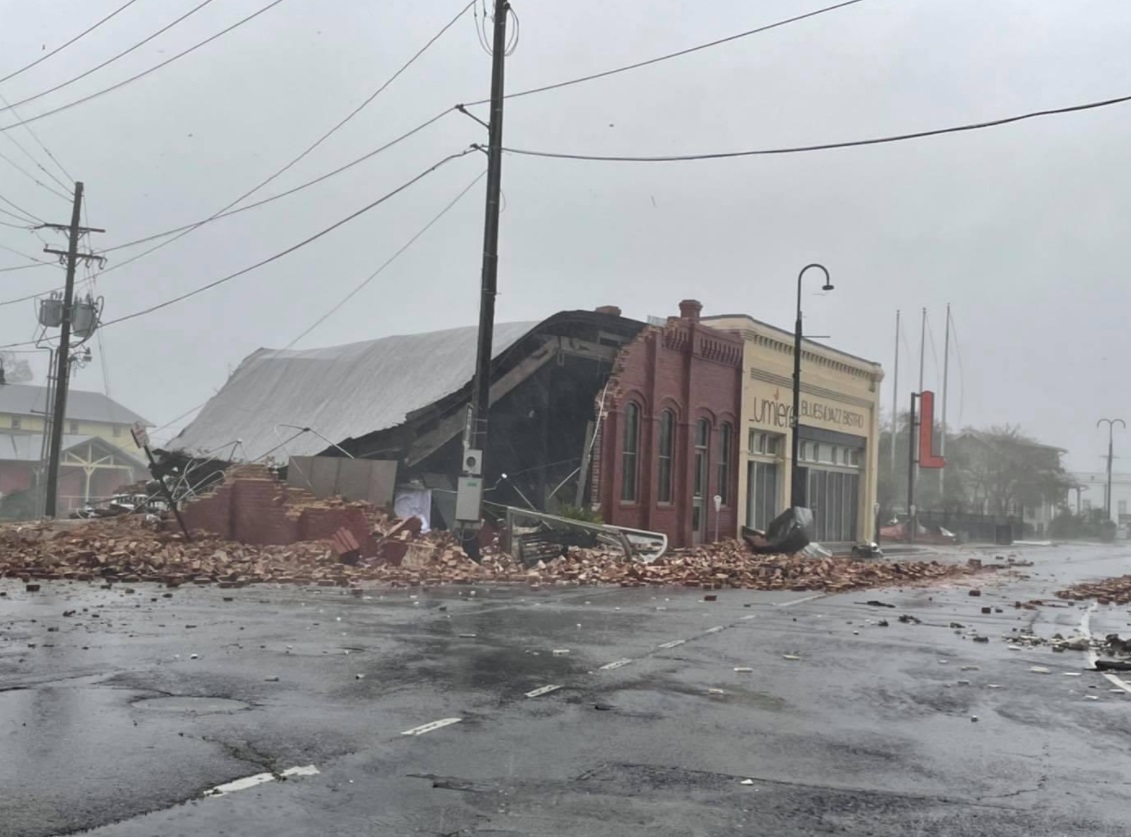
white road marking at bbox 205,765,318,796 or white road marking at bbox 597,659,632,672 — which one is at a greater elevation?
white road marking at bbox 597,659,632,672

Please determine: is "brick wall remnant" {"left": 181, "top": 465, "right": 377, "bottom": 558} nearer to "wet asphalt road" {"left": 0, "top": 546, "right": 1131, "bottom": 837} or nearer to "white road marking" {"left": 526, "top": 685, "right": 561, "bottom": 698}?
"wet asphalt road" {"left": 0, "top": 546, "right": 1131, "bottom": 837}

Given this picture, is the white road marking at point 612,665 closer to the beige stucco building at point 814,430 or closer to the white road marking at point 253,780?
the white road marking at point 253,780

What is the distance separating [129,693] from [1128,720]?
7.11 m

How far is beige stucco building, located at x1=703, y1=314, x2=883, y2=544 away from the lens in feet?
121

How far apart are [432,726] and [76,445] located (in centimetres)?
7640

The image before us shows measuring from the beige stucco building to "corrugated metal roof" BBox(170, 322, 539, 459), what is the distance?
1041cm

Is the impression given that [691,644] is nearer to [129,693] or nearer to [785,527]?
[129,693]

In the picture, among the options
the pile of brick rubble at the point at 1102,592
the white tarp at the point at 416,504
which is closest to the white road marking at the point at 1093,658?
the pile of brick rubble at the point at 1102,592

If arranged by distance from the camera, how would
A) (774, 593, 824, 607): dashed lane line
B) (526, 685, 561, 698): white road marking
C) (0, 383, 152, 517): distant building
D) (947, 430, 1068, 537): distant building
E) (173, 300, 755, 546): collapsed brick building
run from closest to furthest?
(526, 685, 561, 698): white road marking
(774, 593, 824, 607): dashed lane line
(173, 300, 755, 546): collapsed brick building
(0, 383, 152, 517): distant building
(947, 430, 1068, 537): distant building

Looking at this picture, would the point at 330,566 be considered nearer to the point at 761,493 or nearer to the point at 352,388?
the point at 352,388

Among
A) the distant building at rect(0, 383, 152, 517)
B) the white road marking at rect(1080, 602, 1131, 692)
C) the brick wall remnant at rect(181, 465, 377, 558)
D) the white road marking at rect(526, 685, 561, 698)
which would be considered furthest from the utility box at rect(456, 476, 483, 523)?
the distant building at rect(0, 383, 152, 517)

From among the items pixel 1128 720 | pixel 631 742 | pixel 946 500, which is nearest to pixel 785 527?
pixel 1128 720

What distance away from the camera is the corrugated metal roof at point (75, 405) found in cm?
8206

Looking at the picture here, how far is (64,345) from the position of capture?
120ft
